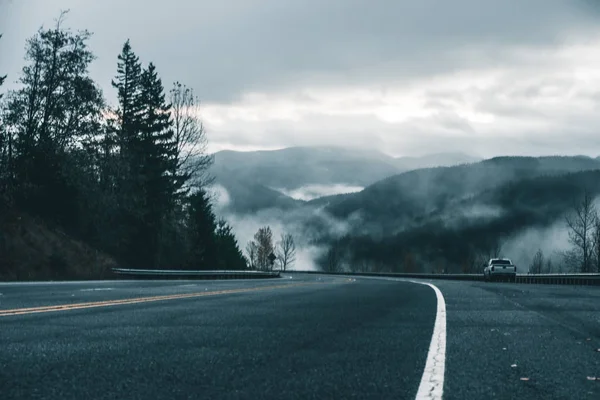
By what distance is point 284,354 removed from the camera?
635 centimetres

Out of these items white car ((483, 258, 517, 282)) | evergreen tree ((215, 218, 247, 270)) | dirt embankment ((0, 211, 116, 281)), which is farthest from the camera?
evergreen tree ((215, 218, 247, 270))

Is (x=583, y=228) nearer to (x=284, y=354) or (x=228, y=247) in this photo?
(x=228, y=247)

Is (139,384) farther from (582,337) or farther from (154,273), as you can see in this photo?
(154,273)

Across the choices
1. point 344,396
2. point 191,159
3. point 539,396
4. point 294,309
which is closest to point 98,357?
point 344,396

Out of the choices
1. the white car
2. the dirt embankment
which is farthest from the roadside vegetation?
the white car

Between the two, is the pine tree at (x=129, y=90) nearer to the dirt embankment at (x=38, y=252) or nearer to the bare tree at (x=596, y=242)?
the dirt embankment at (x=38, y=252)

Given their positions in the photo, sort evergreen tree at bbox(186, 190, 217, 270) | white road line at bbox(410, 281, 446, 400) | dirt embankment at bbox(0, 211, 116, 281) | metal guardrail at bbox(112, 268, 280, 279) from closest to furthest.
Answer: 1. white road line at bbox(410, 281, 446, 400)
2. metal guardrail at bbox(112, 268, 280, 279)
3. dirt embankment at bbox(0, 211, 116, 281)
4. evergreen tree at bbox(186, 190, 217, 270)

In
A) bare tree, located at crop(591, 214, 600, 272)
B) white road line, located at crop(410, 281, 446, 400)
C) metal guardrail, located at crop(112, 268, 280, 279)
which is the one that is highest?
bare tree, located at crop(591, 214, 600, 272)

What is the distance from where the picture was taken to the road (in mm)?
4734

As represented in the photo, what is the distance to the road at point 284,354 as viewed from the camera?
4.73 m

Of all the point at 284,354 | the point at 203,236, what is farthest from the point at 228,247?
the point at 284,354

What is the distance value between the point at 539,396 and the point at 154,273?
40.0 metres

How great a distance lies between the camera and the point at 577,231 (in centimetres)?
11900

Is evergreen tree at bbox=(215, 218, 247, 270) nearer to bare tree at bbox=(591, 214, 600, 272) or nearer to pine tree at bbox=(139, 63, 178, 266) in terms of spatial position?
pine tree at bbox=(139, 63, 178, 266)
